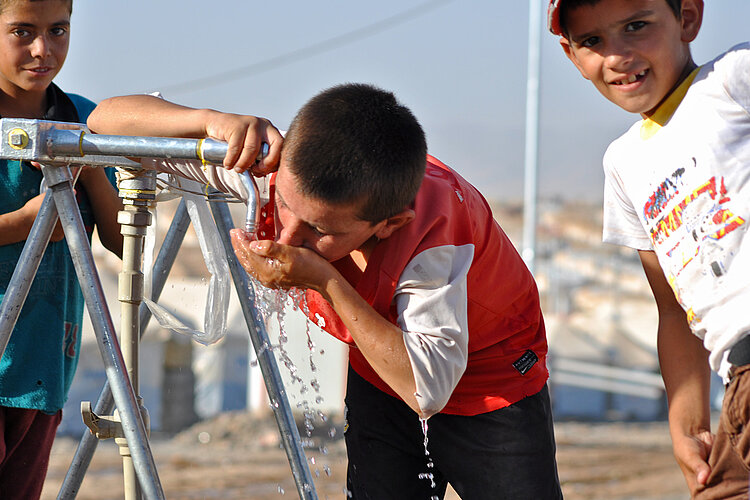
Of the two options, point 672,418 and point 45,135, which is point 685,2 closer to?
point 672,418

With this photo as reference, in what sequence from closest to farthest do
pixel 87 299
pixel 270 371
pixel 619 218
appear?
pixel 87 299 → pixel 270 371 → pixel 619 218

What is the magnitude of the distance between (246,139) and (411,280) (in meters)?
0.44

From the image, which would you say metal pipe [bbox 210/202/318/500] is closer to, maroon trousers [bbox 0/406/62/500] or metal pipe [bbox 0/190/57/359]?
metal pipe [bbox 0/190/57/359]

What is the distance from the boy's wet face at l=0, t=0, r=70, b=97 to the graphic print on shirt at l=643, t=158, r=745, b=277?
5.51ft

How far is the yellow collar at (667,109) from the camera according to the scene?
1967mm

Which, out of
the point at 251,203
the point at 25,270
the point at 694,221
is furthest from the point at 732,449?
the point at 25,270

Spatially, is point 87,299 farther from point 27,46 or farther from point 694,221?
point 694,221

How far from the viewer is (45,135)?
178 cm

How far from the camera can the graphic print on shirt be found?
1.82 m

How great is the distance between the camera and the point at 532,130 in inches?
465

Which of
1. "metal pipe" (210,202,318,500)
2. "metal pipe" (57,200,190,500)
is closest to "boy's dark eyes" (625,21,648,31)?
"metal pipe" (210,202,318,500)

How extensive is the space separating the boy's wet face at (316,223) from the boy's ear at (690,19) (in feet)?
2.90

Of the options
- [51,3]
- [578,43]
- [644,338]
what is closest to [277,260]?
[578,43]

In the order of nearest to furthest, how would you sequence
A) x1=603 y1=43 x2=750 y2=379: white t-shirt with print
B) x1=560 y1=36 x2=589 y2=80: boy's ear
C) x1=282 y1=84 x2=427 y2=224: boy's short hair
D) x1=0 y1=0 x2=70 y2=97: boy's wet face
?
x1=282 y1=84 x2=427 y2=224: boy's short hair
x1=603 y1=43 x2=750 y2=379: white t-shirt with print
x1=560 y1=36 x2=589 y2=80: boy's ear
x1=0 y1=0 x2=70 y2=97: boy's wet face
